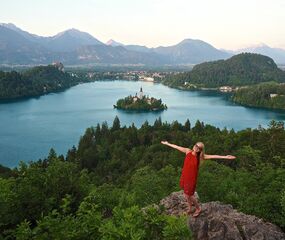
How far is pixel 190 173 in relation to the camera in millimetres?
8750

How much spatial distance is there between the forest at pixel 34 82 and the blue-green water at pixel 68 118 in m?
9.72

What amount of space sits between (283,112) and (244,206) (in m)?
105

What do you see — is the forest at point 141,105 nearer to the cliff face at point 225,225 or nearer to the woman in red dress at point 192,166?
the cliff face at point 225,225

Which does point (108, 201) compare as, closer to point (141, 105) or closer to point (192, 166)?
point (192, 166)

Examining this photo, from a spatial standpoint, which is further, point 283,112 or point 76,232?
point 283,112

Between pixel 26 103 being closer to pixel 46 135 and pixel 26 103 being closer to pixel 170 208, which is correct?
pixel 46 135

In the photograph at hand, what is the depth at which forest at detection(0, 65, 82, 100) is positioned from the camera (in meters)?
136

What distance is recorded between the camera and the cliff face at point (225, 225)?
29.3 feet

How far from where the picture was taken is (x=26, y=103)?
119 m

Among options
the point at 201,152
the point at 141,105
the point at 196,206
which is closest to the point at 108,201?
the point at 196,206

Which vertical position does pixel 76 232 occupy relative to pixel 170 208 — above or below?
above

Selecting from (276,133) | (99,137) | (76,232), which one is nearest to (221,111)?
(99,137)

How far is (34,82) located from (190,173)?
154961 mm

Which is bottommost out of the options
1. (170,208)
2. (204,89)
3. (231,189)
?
(204,89)
